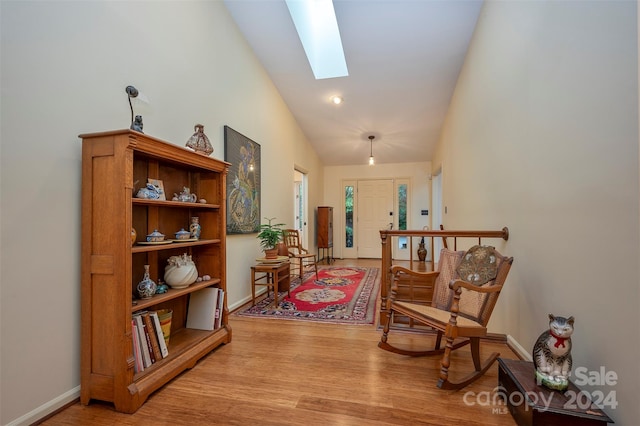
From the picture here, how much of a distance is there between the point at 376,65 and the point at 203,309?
3613mm

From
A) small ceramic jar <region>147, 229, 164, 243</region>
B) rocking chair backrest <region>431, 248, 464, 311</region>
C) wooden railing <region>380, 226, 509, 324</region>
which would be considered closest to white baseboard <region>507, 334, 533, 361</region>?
rocking chair backrest <region>431, 248, 464, 311</region>

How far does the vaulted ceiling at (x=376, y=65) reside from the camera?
3189mm

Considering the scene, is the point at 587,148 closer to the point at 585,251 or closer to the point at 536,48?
the point at 585,251

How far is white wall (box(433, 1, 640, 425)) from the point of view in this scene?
122cm

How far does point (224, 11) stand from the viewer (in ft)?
10.3

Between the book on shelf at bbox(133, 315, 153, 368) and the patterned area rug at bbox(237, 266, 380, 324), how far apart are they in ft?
4.44

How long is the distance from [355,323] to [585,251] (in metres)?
1.89

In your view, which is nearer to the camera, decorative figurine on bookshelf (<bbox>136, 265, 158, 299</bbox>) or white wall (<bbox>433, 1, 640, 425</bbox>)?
white wall (<bbox>433, 1, 640, 425</bbox>)

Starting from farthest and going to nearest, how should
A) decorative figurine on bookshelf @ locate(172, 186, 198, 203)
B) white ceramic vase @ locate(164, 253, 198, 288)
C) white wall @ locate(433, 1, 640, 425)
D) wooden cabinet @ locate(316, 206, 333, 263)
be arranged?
wooden cabinet @ locate(316, 206, 333, 263), decorative figurine on bookshelf @ locate(172, 186, 198, 203), white ceramic vase @ locate(164, 253, 198, 288), white wall @ locate(433, 1, 640, 425)

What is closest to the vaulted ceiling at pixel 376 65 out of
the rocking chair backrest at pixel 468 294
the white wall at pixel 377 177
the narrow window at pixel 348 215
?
the white wall at pixel 377 177

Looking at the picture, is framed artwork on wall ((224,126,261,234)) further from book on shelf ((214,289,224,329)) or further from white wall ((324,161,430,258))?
white wall ((324,161,430,258))

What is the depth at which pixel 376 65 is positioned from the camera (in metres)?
3.91

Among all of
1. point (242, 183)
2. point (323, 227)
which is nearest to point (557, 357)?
point (242, 183)

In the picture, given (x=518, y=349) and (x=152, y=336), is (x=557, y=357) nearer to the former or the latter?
(x=518, y=349)
